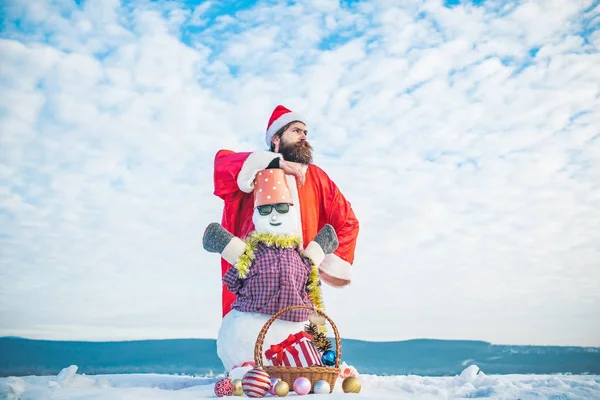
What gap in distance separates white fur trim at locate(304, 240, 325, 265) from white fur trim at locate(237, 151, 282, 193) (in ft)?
1.90

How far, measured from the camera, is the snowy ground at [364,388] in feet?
8.61

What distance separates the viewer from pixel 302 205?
4051mm

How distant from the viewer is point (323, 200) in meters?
4.25

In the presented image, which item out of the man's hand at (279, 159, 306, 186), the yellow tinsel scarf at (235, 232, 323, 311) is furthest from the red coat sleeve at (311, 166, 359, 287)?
the yellow tinsel scarf at (235, 232, 323, 311)

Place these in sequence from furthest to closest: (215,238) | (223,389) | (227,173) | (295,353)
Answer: (227,173), (215,238), (295,353), (223,389)

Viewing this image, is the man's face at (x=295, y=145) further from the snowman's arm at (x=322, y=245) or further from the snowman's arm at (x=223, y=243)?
the snowman's arm at (x=223, y=243)

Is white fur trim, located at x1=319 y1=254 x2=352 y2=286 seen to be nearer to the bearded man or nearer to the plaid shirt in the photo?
the bearded man

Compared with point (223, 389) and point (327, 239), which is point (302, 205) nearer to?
point (327, 239)

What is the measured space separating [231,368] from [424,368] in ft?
12.1

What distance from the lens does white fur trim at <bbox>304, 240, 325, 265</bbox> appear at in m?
3.75

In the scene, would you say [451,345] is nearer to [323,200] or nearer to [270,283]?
[323,200]

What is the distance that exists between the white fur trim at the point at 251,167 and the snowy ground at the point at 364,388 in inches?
53.2

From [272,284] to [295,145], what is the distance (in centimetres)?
122

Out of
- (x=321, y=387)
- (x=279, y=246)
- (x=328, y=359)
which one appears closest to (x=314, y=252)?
(x=279, y=246)
